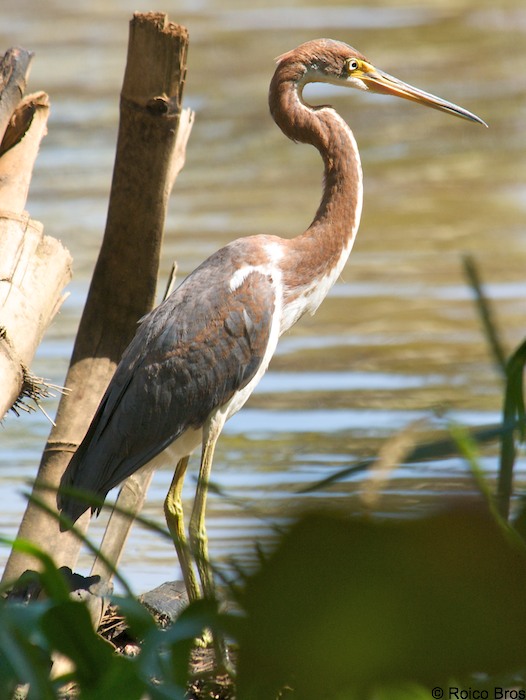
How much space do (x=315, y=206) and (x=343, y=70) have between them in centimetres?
520

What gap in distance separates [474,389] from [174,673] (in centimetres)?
506

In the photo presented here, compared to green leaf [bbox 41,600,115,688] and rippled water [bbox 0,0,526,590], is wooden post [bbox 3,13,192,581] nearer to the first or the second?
rippled water [bbox 0,0,526,590]

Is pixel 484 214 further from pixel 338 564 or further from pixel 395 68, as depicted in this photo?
pixel 338 564

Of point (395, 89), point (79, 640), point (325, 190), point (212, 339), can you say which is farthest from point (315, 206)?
point (79, 640)

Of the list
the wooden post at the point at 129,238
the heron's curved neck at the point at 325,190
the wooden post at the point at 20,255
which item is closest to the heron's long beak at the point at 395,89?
the heron's curved neck at the point at 325,190

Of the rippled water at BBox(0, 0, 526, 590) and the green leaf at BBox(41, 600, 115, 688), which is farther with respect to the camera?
the rippled water at BBox(0, 0, 526, 590)

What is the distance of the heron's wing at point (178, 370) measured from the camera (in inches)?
128

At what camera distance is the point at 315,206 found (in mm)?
9023

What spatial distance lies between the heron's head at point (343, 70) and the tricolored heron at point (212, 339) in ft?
0.43

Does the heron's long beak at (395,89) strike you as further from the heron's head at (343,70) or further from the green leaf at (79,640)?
the green leaf at (79,640)

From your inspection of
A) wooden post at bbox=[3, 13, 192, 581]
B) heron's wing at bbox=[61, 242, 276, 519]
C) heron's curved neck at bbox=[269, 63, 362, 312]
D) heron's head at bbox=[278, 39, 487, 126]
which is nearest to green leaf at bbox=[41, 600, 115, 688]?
wooden post at bbox=[3, 13, 192, 581]

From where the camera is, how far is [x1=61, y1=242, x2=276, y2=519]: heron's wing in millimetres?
3248

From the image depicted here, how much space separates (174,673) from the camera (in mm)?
849

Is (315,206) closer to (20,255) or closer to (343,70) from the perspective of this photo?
(343,70)
